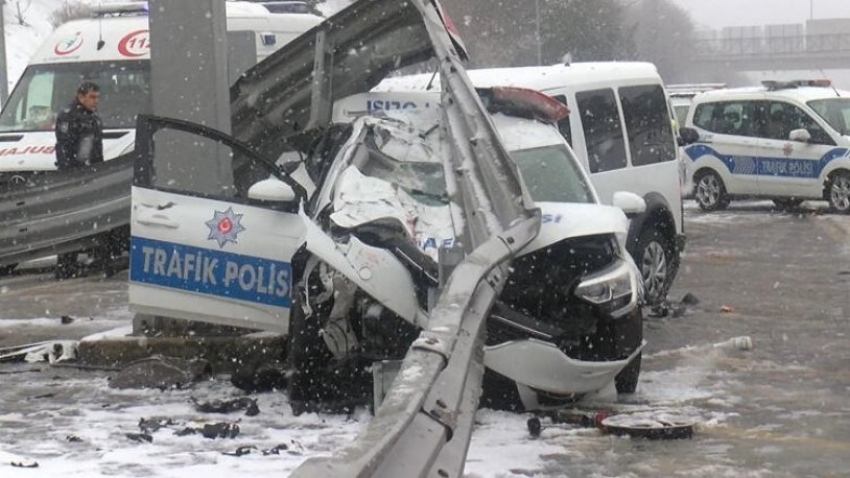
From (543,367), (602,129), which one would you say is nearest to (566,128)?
(602,129)

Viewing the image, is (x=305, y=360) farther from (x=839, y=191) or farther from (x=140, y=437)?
(x=839, y=191)

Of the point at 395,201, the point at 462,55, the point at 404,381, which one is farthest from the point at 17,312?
the point at 404,381

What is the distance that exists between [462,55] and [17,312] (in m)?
4.69

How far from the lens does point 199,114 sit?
993 centimetres

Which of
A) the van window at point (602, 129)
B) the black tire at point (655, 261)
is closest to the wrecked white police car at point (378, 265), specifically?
the van window at point (602, 129)

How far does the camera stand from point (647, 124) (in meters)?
12.8

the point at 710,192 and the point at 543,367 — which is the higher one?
the point at 543,367

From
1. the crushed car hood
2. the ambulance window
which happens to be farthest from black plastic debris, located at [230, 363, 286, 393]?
the ambulance window

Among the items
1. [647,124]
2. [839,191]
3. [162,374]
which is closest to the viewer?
[162,374]

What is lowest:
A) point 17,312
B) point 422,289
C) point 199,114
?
point 17,312

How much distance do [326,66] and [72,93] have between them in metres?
5.57

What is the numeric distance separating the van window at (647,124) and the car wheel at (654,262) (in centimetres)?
69

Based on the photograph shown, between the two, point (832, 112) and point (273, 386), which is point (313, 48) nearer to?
point (273, 386)

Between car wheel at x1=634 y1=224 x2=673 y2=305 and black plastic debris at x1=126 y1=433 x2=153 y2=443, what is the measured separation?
5687 millimetres
